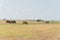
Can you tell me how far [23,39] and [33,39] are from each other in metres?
1.17

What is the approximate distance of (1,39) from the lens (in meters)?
22.1

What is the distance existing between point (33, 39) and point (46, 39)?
5.24ft

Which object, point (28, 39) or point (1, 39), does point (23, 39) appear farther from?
point (1, 39)

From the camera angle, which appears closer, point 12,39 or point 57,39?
point 12,39

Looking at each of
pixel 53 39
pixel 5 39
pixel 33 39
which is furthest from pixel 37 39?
pixel 5 39

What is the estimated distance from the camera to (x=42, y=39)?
913 inches

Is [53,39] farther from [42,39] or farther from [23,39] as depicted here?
[23,39]

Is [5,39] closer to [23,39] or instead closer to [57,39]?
[23,39]

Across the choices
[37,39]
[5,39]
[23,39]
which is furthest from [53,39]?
[5,39]

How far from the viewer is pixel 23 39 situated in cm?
2297

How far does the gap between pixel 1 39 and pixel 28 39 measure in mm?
3146

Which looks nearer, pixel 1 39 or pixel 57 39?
pixel 1 39

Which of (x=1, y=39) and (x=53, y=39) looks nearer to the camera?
(x=1, y=39)

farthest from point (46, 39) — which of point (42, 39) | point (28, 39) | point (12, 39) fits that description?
point (12, 39)
